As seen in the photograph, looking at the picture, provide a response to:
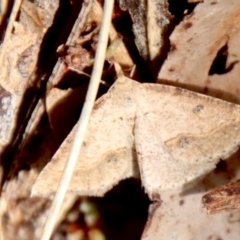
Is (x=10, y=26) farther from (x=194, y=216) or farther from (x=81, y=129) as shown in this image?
(x=194, y=216)

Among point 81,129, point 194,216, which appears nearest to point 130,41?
point 81,129

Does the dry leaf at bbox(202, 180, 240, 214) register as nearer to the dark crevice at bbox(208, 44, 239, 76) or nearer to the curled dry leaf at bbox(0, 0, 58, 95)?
the dark crevice at bbox(208, 44, 239, 76)

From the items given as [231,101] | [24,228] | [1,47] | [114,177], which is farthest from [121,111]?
[24,228]

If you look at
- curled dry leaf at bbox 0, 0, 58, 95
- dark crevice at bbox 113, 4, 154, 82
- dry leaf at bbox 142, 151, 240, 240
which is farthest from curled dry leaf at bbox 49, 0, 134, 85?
dry leaf at bbox 142, 151, 240, 240

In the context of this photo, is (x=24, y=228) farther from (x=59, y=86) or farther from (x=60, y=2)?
(x=60, y=2)

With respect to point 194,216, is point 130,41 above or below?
above

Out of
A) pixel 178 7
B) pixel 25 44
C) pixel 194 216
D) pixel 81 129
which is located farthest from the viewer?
pixel 25 44

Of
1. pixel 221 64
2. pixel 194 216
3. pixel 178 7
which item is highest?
pixel 178 7
